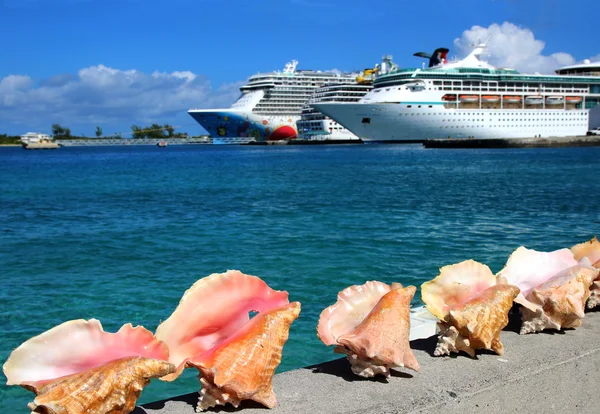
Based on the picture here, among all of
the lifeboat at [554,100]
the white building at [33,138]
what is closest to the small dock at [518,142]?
the lifeboat at [554,100]

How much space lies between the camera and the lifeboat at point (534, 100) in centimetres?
7325

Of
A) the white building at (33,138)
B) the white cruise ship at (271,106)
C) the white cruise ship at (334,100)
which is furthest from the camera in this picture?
the white building at (33,138)

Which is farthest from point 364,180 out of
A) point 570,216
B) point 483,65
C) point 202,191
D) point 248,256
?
point 483,65

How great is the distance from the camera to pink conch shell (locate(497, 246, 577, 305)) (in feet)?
8.87

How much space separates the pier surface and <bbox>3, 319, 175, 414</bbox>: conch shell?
6775 cm

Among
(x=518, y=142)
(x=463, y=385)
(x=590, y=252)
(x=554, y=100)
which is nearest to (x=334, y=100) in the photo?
(x=554, y=100)

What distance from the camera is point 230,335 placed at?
6.64 ft

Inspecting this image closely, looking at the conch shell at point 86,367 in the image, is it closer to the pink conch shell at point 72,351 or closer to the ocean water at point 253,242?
the pink conch shell at point 72,351

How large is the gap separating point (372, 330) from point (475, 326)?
15.3 inches

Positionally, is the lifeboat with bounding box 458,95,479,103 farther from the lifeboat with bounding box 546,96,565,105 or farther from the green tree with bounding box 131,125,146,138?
the green tree with bounding box 131,125,146,138

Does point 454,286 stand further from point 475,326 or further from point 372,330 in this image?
point 372,330

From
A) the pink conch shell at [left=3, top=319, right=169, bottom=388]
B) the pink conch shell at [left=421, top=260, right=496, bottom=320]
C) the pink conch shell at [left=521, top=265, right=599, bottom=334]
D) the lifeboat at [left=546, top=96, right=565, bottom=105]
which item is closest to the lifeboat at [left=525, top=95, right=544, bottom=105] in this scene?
the lifeboat at [left=546, top=96, right=565, bottom=105]

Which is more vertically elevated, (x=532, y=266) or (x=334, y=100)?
(x=334, y=100)

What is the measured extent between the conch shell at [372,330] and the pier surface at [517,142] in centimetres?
6710
